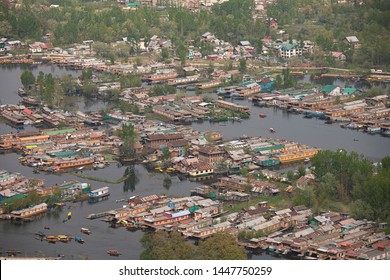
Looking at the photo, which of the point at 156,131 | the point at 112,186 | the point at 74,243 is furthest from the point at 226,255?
the point at 156,131

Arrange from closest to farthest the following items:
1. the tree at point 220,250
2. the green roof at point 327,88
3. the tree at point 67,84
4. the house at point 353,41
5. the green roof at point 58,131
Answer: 1. the tree at point 220,250
2. the green roof at point 58,131
3. the green roof at point 327,88
4. the tree at point 67,84
5. the house at point 353,41

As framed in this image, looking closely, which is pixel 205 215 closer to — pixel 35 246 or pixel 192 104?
pixel 35 246

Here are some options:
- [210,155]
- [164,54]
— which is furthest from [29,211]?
[164,54]

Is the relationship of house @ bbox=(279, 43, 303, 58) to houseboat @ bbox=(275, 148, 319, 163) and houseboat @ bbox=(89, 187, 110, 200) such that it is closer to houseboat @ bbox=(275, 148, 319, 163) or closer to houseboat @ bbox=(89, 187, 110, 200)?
houseboat @ bbox=(275, 148, 319, 163)

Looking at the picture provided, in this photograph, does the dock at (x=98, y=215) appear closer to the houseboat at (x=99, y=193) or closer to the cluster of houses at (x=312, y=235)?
the houseboat at (x=99, y=193)

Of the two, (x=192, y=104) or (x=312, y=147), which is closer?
(x=312, y=147)

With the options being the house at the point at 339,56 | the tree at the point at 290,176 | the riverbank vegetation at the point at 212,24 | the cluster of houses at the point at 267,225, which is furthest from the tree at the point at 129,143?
the house at the point at 339,56
